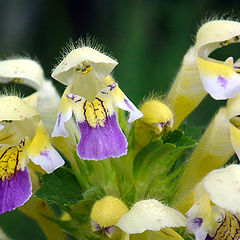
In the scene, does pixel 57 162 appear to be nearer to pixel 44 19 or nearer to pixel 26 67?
pixel 26 67

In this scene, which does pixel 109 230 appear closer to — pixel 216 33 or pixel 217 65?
pixel 217 65

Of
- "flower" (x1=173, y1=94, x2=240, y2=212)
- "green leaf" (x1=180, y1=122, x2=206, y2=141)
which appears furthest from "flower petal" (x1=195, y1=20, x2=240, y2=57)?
"green leaf" (x1=180, y1=122, x2=206, y2=141)

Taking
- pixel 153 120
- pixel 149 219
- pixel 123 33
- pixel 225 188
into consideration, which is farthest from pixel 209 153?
pixel 123 33

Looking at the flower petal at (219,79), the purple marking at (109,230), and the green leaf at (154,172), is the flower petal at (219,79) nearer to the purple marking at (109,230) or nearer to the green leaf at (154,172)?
the green leaf at (154,172)

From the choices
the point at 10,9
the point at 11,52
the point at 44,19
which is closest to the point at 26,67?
the point at 11,52

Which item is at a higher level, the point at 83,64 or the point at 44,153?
the point at 83,64

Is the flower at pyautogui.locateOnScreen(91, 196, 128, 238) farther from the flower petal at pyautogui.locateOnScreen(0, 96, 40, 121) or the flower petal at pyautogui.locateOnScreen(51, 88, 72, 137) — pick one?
the flower petal at pyautogui.locateOnScreen(0, 96, 40, 121)

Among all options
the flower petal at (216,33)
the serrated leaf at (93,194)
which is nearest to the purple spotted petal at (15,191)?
the serrated leaf at (93,194)
